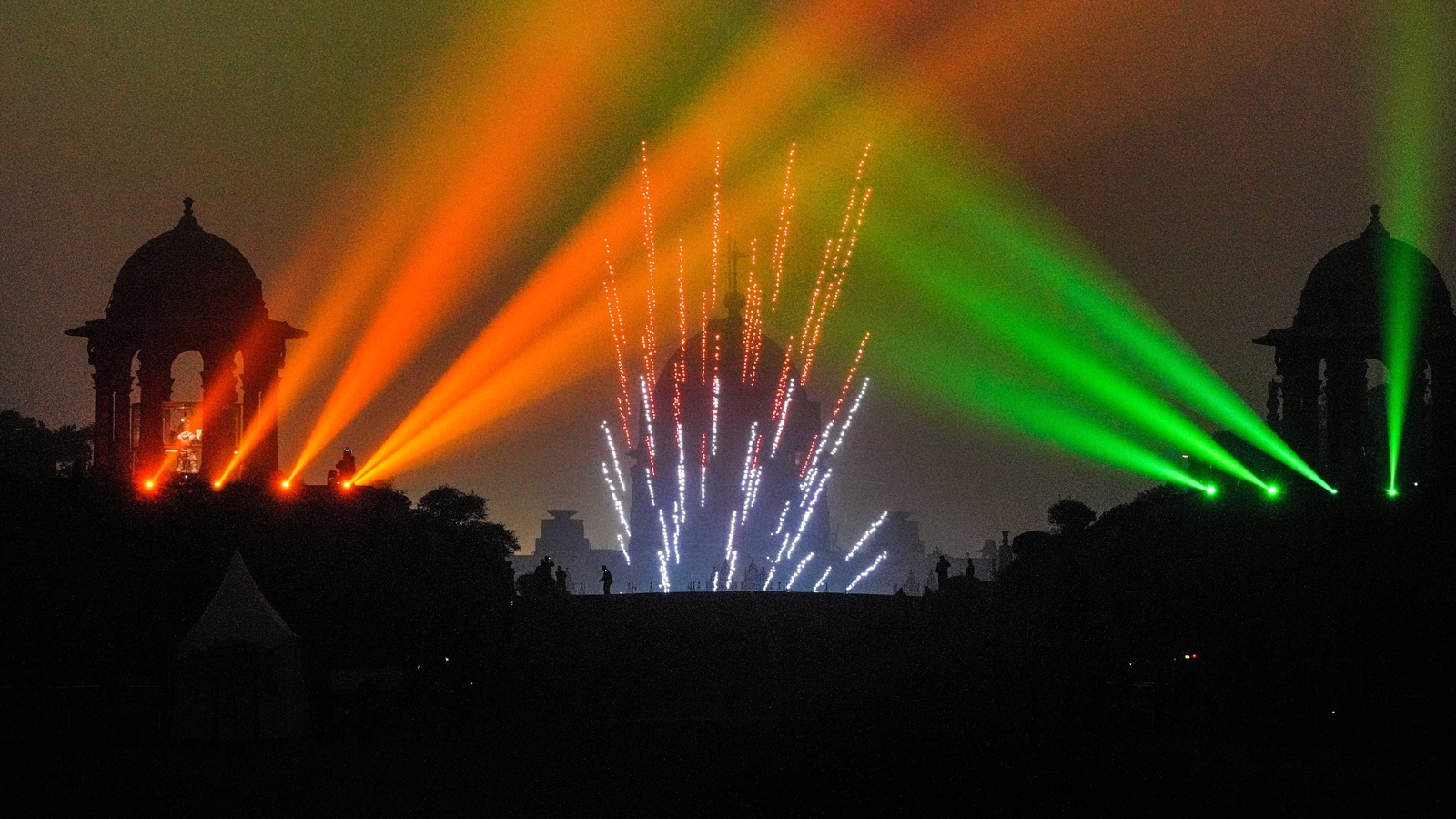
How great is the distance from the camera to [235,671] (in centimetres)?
4244

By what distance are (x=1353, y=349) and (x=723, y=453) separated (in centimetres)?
10188

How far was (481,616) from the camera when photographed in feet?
196

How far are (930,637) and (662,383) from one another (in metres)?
109

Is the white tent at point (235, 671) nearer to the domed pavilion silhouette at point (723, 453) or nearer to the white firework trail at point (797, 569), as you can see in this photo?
the white firework trail at point (797, 569)

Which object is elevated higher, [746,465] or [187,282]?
[746,465]

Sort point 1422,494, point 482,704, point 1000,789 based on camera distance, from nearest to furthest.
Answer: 1. point 1000,789
2. point 482,704
3. point 1422,494

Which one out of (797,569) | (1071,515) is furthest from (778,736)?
(797,569)

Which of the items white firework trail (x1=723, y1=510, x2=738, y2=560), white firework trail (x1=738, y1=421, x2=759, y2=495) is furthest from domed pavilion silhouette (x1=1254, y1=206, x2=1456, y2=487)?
white firework trail (x1=723, y1=510, x2=738, y2=560)

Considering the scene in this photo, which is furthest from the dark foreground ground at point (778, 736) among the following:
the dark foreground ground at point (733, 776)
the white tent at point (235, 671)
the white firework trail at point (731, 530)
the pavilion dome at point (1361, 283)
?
the white firework trail at point (731, 530)

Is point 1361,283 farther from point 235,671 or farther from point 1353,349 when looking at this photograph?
point 235,671

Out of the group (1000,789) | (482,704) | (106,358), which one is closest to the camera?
(1000,789)

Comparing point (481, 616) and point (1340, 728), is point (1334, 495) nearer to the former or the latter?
point (1340, 728)

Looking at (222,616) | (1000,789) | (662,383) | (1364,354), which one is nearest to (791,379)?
(662,383)

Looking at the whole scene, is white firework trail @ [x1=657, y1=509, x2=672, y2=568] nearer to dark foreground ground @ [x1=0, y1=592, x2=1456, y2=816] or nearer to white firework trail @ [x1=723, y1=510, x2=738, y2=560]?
white firework trail @ [x1=723, y1=510, x2=738, y2=560]
